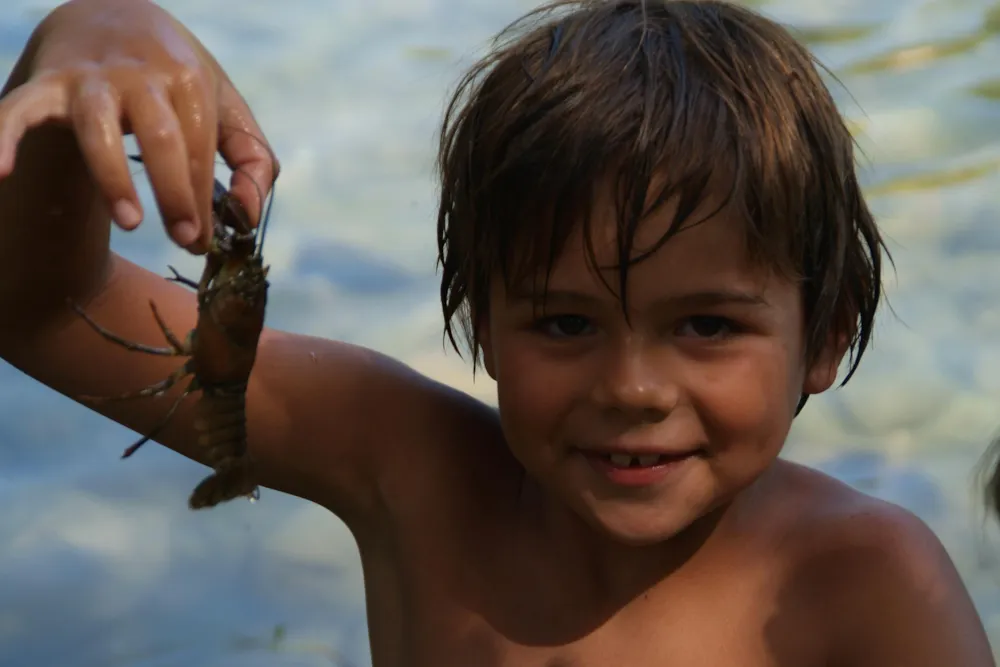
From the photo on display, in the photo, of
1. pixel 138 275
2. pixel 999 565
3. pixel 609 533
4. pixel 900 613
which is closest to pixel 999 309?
pixel 999 565

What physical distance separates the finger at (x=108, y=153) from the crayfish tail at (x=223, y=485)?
1.70ft

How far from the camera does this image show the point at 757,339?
1.61 m

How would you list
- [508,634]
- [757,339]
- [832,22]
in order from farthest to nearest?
[832,22] → [508,634] → [757,339]

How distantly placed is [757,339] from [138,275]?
Result: 0.84 m

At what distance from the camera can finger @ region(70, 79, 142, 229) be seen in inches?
50.2

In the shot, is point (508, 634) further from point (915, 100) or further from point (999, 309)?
point (915, 100)

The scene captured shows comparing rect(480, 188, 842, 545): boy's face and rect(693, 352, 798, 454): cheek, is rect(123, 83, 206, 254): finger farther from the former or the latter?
rect(693, 352, 798, 454): cheek

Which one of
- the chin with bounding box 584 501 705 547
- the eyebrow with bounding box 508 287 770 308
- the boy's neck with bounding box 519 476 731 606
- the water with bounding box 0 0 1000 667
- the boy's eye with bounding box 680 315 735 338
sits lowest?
the water with bounding box 0 0 1000 667

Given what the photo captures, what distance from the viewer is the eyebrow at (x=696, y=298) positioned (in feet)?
5.05

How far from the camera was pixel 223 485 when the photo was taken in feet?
5.71

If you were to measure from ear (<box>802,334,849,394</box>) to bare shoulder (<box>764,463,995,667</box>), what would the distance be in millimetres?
171

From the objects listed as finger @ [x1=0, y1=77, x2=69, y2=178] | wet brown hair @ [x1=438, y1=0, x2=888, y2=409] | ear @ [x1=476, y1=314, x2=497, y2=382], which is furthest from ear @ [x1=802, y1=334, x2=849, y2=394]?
finger @ [x1=0, y1=77, x2=69, y2=178]

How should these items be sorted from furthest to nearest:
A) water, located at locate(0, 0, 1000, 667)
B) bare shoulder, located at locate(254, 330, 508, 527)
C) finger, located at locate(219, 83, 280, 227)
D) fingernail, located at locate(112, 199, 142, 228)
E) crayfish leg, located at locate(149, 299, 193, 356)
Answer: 1. water, located at locate(0, 0, 1000, 667)
2. bare shoulder, located at locate(254, 330, 508, 527)
3. crayfish leg, located at locate(149, 299, 193, 356)
4. finger, located at locate(219, 83, 280, 227)
5. fingernail, located at locate(112, 199, 142, 228)

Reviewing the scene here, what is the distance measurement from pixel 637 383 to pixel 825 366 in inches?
13.5
